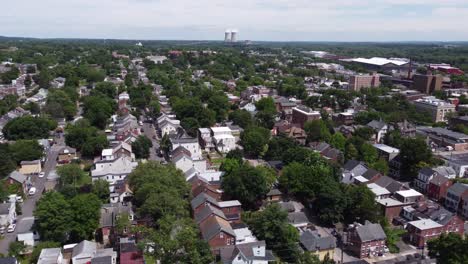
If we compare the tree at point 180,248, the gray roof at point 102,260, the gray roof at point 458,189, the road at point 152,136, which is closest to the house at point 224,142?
the road at point 152,136

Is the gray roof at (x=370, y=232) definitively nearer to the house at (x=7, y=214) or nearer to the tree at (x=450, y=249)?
the tree at (x=450, y=249)

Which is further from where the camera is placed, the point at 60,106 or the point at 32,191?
the point at 60,106

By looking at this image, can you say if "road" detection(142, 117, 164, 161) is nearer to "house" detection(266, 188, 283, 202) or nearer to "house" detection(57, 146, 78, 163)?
"house" detection(57, 146, 78, 163)

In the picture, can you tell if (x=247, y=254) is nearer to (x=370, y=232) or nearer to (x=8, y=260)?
(x=370, y=232)

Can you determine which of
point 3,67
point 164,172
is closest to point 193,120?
point 164,172

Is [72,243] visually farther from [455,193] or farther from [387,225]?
[455,193]

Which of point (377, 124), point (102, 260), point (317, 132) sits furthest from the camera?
point (377, 124)

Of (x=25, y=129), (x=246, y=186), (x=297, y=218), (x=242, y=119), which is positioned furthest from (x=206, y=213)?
(x=25, y=129)
